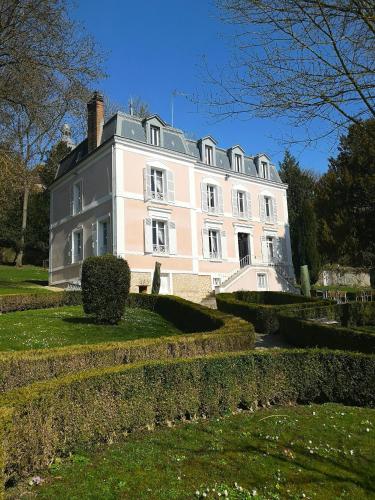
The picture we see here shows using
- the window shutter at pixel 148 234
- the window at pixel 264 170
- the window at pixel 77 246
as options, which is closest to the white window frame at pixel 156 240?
the window shutter at pixel 148 234

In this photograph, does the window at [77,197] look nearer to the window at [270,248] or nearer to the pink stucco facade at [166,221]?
the pink stucco facade at [166,221]

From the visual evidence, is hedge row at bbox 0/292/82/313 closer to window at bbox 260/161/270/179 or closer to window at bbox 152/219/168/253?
window at bbox 152/219/168/253

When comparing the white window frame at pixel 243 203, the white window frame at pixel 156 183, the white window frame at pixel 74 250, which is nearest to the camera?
the white window frame at pixel 156 183

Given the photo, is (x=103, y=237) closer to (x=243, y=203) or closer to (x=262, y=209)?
(x=243, y=203)

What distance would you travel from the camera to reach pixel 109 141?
74.6 feet

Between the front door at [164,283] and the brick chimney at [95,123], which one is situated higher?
the brick chimney at [95,123]

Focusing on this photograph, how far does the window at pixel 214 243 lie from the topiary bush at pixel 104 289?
14.2 metres

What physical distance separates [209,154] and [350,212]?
36.1ft

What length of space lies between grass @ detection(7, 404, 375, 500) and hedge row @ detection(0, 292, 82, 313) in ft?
37.4

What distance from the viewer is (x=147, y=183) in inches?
923

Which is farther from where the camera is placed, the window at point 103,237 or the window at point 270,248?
the window at point 270,248

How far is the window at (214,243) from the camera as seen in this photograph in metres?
26.7

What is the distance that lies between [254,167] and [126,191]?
1273 centimetres

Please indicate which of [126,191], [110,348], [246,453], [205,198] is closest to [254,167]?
[205,198]
